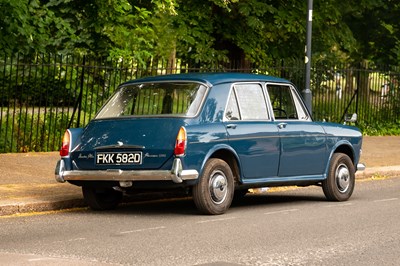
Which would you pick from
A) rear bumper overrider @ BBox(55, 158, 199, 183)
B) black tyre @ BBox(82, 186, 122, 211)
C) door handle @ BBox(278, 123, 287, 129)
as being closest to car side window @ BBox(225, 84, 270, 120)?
Result: door handle @ BBox(278, 123, 287, 129)

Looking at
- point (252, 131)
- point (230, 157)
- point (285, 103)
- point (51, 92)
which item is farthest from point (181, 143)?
point (51, 92)

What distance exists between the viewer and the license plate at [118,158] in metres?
12.3

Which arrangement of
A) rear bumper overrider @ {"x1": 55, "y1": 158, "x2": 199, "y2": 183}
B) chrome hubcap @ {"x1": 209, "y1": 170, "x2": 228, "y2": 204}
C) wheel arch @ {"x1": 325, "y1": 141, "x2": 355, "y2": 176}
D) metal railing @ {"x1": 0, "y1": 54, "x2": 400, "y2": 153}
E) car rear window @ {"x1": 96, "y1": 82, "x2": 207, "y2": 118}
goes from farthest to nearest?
metal railing @ {"x1": 0, "y1": 54, "x2": 400, "y2": 153}
wheel arch @ {"x1": 325, "y1": 141, "x2": 355, "y2": 176}
car rear window @ {"x1": 96, "y1": 82, "x2": 207, "y2": 118}
chrome hubcap @ {"x1": 209, "y1": 170, "x2": 228, "y2": 204}
rear bumper overrider @ {"x1": 55, "y1": 158, "x2": 199, "y2": 183}

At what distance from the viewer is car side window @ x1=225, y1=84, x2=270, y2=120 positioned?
13.2m

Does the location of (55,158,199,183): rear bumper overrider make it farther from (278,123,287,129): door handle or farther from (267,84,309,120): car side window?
(267,84,309,120): car side window

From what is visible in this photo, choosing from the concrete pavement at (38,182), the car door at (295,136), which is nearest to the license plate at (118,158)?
the concrete pavement at (38,182)

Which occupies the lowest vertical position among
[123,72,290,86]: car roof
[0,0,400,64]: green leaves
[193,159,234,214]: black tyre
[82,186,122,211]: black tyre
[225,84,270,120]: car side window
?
A: [82,186,122,211]: black tyre

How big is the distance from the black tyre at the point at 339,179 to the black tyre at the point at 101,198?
2.92 meters

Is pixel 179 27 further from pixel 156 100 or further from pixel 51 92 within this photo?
pixel 156 100

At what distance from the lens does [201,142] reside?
12273mm

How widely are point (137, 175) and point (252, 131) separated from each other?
179 cm

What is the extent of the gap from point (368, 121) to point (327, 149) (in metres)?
17.2

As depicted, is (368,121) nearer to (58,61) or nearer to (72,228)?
(58,61)

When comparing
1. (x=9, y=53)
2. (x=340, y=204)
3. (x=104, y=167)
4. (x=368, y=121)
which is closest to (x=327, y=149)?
Result: (x=340, y=204)
